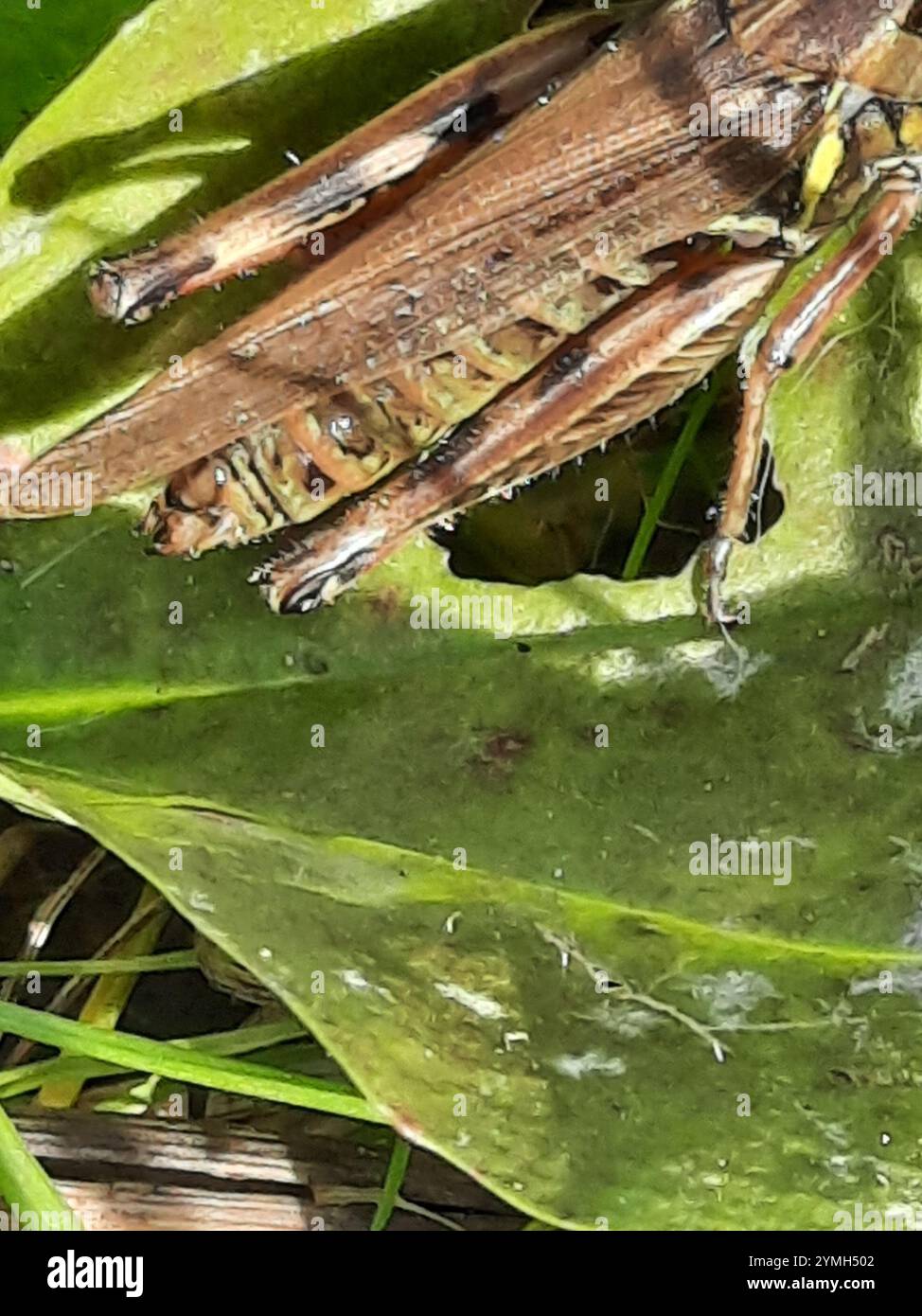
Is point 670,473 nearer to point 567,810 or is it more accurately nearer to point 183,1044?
point 567,810

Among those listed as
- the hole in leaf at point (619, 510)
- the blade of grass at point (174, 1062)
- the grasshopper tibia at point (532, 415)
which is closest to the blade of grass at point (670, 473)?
the hole in leaf at point (619, 510)

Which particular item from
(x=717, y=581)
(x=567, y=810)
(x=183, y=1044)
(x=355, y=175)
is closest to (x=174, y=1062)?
(x=183, y=1044)

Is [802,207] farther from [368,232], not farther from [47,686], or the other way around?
[47,686]

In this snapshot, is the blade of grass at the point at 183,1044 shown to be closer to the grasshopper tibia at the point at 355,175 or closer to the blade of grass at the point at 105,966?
the blade of grass at the point at 105,966

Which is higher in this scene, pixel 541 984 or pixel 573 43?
pixel 573 43

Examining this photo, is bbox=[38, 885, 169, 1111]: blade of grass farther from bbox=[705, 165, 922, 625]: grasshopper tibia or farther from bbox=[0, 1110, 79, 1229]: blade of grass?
bbox=[705, 165, 922, 625]: grasshopper tibia
